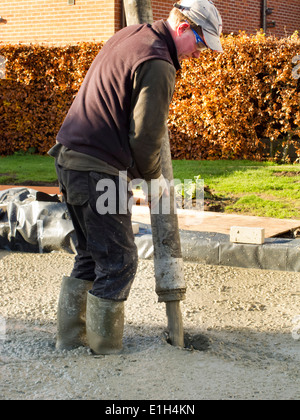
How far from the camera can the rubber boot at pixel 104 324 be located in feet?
10.5

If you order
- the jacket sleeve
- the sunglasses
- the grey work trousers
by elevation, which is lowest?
the grey work trousers

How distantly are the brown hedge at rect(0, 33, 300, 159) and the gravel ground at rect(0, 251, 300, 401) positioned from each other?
19.7 ft

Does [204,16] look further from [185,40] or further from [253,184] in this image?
[253,184]

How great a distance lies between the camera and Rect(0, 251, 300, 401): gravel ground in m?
2.83

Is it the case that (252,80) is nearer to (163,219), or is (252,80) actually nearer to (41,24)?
(41,24)

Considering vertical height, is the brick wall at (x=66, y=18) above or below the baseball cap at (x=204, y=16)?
above

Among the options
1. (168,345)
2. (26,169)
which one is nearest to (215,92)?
(26,169)

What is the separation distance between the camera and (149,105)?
2836 mm

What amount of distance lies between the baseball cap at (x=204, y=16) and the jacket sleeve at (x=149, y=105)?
0.96ft

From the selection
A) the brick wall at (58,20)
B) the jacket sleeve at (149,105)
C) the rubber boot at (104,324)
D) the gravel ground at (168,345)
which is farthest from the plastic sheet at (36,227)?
the brick wall at (58,20)

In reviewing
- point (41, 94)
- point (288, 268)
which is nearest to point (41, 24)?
point (41, 94)

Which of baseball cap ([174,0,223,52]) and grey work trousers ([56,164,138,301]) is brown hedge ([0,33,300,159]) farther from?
grey work trousers ([56,164,138,301])

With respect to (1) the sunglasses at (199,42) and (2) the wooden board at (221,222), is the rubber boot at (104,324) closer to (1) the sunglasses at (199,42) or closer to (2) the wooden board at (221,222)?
(1) the sunglasses at (199,42)

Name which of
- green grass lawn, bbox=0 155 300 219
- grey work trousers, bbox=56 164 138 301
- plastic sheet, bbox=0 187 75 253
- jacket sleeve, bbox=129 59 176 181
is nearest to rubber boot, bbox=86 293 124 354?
grey work trousers, bbox=56 164 138 301
